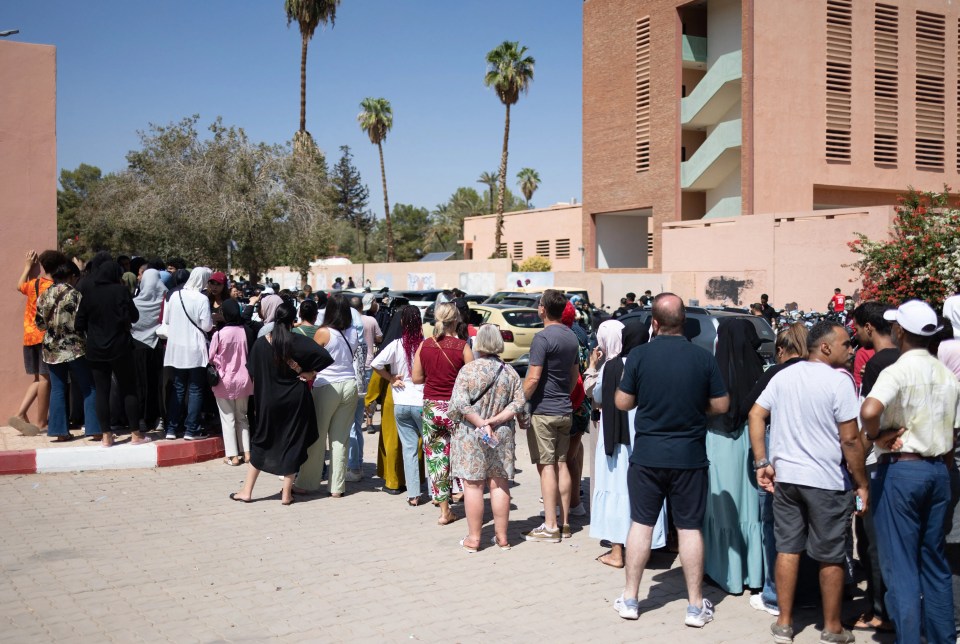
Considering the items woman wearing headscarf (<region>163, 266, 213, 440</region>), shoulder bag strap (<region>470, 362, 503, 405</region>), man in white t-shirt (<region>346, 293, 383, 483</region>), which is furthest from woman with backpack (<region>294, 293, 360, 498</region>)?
shoulder bag strap (<region>470, 362, 503, 405</region>)

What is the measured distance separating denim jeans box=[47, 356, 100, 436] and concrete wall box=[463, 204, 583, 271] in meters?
38.4

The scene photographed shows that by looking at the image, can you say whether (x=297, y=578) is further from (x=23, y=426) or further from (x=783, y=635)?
(x=23, y=426)

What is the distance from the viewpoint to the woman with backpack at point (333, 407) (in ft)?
26.7

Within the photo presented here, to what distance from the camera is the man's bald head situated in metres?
5.18

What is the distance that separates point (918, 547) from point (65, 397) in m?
8.64

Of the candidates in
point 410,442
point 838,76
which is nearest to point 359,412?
point 410,442

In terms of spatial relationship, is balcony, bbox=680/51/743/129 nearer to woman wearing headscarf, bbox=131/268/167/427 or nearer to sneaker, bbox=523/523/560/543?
woman wearing headscarf, bbox=131/268/167/427

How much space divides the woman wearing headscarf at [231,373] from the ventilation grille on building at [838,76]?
3127cm

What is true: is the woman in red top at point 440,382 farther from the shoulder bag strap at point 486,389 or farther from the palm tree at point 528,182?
the palm tree at point 528,182

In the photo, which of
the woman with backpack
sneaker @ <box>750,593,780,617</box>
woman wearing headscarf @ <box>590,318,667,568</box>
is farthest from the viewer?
the woman with backpack

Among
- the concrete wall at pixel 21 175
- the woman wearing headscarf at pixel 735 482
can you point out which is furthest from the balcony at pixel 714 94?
the woman wearing headscarf at pixel 735 482

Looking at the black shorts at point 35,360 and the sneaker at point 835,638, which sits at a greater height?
the black shorts at point 35,360

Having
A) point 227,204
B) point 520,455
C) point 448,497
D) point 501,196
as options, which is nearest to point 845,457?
point 448,497

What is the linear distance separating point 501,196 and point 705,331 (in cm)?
3787
